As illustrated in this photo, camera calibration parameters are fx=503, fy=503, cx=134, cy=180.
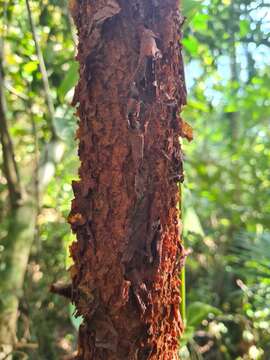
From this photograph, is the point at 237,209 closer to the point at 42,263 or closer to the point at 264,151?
the point at 264,151

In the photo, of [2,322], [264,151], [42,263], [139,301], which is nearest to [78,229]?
[139,301]

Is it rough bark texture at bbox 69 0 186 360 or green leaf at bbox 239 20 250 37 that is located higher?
green leaf at bbox 239 20 250 37

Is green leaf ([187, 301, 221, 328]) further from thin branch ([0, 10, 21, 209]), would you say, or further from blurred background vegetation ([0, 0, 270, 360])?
thin branch ([0, 10, 21, 209])

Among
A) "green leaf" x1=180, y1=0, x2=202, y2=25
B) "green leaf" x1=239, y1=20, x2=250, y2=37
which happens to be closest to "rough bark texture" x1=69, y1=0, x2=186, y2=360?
"green leaf" x1=180, y1=0, x2=202, y2=25

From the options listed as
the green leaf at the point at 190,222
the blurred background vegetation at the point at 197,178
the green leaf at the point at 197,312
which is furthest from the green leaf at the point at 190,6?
the green leaf at the point at 197,312

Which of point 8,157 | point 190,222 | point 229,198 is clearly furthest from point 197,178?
point 190,222

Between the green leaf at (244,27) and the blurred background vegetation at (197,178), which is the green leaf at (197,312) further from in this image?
the green leaf at (244,27)
